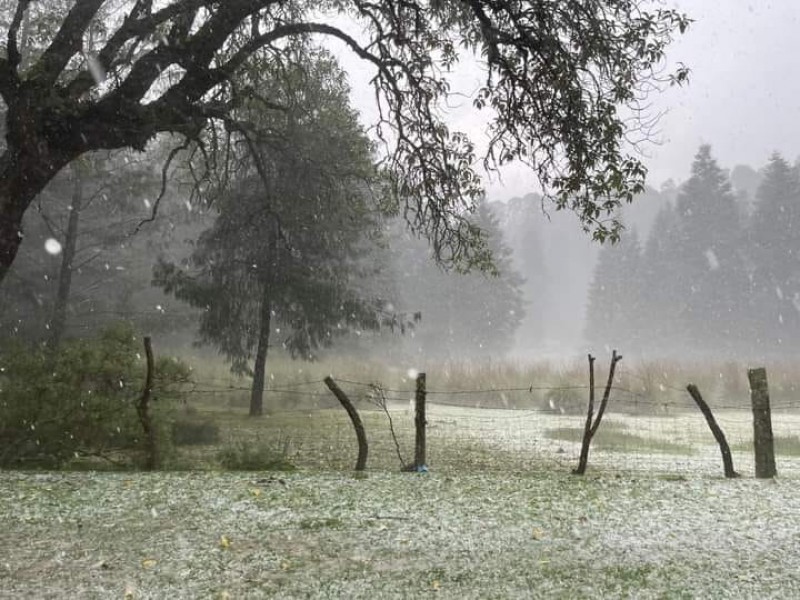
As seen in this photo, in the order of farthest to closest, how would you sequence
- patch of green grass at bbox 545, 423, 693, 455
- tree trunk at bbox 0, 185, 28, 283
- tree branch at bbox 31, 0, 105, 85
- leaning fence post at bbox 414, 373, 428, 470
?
1. patch of green grass at bbox 545, 423, 693, 455
2. leaning fence post at bbox 414, 373, 428, 470
3. tree branch at bbox 31, 0, 105, 85
4. tree trunk at bbox 0, 185, 28, 283

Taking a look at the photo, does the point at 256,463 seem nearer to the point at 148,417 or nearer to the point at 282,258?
the point at 148,417

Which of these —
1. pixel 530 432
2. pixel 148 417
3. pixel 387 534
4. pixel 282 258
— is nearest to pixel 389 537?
pixel 387 534

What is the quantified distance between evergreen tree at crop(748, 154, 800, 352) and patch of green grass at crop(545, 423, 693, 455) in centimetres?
3930

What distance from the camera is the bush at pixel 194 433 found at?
36.3ft

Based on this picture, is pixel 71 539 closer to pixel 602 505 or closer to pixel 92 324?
pixel 602 505

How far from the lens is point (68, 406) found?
7.59 meters

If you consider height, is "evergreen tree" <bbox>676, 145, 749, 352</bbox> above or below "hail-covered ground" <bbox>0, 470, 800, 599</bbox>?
above

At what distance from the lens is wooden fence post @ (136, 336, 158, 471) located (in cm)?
750

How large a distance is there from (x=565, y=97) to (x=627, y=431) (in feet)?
30.4

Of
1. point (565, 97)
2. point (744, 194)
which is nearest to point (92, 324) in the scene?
point (565, 97)

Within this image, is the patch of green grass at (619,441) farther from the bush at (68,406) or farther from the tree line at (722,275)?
the tree line at (722,275)

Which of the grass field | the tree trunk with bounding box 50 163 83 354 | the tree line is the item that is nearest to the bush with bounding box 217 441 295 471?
the grass field

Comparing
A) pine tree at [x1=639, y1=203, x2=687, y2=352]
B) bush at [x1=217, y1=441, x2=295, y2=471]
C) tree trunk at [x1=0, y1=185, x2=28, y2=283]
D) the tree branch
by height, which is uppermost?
pine tree at [x1=639, y1=203, x2=687, y2=352]

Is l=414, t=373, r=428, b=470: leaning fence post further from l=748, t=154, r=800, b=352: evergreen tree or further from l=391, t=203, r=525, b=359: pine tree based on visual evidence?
l=748, t=154, r=800, b=352: evergreen tree
